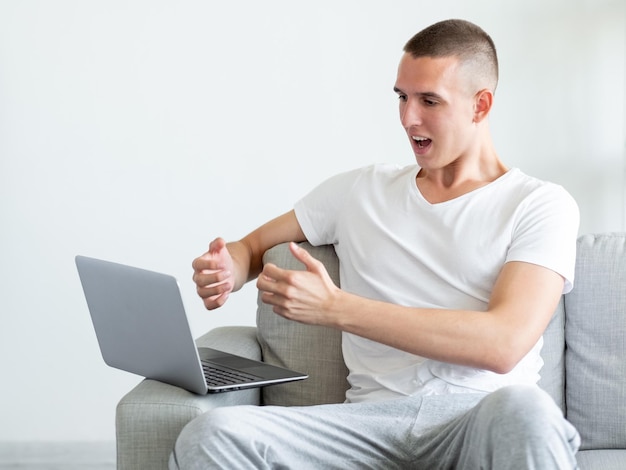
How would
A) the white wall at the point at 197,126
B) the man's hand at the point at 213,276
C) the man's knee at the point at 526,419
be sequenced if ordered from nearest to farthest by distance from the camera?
the man's knee at the point at 526,419
the man's hand at the point at 213,276
the white wall at the point at 197,126

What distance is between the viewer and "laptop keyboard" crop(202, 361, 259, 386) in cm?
190

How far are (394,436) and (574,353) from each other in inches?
21.5

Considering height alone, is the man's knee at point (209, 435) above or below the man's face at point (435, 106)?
below

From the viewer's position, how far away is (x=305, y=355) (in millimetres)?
2244

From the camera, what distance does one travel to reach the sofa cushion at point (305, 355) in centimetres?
223

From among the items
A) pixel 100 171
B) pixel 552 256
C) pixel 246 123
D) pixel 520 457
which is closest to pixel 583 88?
pixel 246 123

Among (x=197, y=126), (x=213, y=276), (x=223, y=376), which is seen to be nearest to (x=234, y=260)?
(x=213, y=276)

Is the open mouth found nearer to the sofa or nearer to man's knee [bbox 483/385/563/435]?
the sofa

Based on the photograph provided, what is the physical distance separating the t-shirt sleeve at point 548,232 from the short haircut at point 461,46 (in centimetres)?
29

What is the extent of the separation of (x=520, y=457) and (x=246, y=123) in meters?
1.86

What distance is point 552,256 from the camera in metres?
1.93

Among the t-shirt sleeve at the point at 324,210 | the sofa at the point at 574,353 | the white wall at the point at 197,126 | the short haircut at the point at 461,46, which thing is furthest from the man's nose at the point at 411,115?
the white wall at the point at 197,126

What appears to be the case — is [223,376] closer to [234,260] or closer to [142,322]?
[142,322]

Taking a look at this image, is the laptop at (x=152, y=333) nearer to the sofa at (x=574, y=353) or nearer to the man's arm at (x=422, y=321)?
the sofa at (x=574, y=353)
